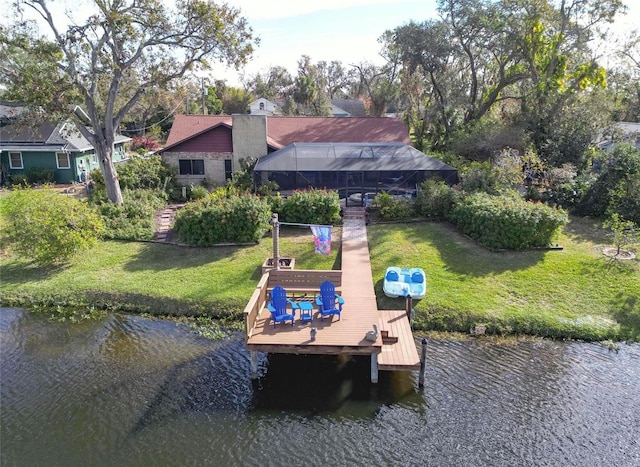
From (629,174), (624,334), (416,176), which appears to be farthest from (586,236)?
(416,176)

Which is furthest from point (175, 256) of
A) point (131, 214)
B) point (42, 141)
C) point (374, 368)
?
point (42, 141)

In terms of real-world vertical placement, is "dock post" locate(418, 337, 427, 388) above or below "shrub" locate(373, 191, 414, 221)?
below

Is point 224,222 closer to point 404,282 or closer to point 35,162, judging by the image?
point 404,282

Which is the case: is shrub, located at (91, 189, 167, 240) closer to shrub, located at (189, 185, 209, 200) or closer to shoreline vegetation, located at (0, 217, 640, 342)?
shoreline vegetation, located at (0, 217, 640, 342)

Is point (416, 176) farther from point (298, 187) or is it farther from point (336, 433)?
point (336, 433)

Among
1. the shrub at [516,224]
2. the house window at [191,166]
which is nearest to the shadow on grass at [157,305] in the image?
the shrub at [516,224]

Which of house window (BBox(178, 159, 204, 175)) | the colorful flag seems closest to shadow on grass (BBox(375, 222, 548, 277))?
the colorful flag
